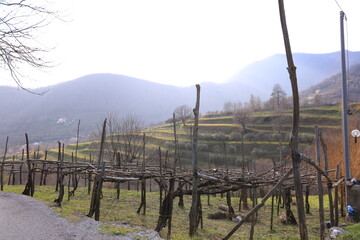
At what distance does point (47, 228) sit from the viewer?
736cm

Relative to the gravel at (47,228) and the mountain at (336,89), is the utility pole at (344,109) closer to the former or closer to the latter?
the gravel at (47,228)

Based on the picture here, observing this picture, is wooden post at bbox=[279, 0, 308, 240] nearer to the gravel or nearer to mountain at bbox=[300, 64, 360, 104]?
the gravel

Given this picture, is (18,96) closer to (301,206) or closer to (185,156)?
(185,156)

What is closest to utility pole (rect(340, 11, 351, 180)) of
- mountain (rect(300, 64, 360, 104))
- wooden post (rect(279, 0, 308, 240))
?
wooden post (rect(279, 0, 308, 240))

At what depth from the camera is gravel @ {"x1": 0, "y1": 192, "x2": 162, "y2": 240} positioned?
654 centimetres

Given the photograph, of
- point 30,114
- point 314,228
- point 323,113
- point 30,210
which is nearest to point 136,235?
point 30,210

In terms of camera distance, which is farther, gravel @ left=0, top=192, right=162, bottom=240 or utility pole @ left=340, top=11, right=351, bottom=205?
utility pole @ left=340, top=11, right=351, bottom=205

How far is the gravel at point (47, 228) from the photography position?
654 centimetres

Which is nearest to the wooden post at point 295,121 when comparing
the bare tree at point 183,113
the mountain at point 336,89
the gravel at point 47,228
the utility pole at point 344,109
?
the gravel at point 47,228

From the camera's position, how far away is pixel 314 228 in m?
13.0

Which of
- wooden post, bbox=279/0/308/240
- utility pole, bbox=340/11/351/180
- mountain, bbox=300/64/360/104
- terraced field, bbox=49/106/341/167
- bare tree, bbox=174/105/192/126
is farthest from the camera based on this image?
mountain, bbox=300/64/360/104

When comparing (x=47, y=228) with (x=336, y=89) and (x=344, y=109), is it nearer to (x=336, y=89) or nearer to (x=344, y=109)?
(x=344, y=109)

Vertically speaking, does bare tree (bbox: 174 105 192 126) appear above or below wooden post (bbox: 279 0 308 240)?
above

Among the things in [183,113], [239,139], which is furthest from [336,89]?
[239,139]
